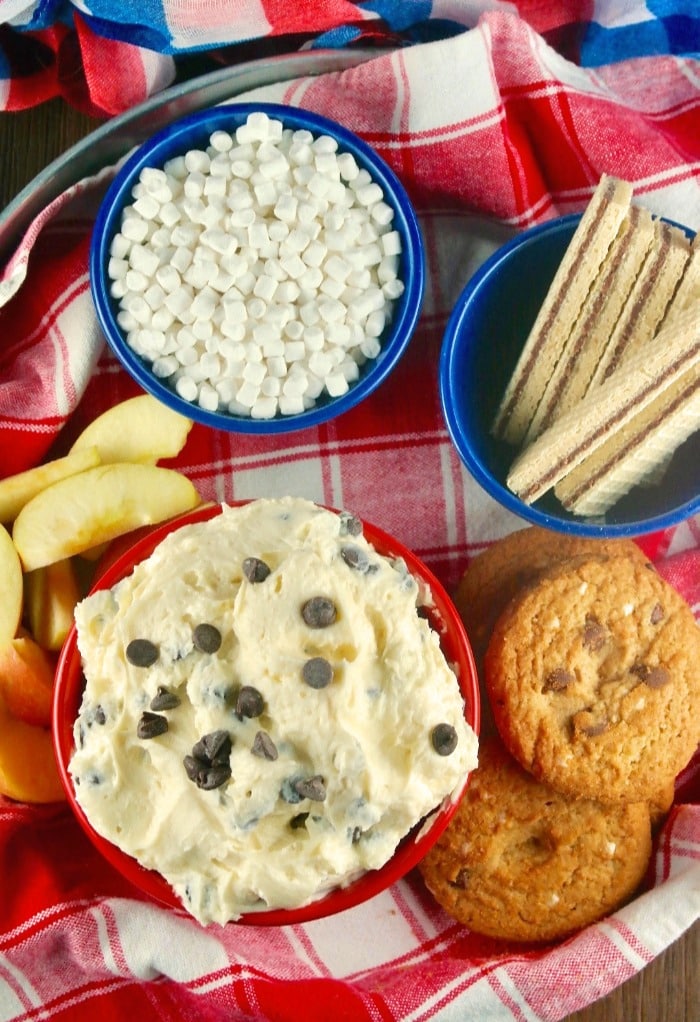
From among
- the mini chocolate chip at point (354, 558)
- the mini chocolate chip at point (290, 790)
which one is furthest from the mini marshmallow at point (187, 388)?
the mini chocolate chip at point (290, 790)

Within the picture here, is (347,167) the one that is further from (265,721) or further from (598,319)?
(265,721)

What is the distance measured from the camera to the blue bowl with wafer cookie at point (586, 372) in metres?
1.53

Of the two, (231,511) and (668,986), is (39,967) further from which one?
(668,986)

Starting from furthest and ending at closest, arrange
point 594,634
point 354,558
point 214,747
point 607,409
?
point 594,634 → point 607,409 → point 354,558 → point 214,747

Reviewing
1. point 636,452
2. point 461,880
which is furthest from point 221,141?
point 461,880

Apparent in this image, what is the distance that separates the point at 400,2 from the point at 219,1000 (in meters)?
1.59

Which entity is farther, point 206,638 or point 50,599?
point 50,599

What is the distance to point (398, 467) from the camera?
6.12 ft

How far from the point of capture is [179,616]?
1313mm

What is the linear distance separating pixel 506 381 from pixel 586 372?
19cm

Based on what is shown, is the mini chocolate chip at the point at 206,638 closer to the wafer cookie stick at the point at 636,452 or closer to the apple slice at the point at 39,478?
the apple slice at the point at 39,478

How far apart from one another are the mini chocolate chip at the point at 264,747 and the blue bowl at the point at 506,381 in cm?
56

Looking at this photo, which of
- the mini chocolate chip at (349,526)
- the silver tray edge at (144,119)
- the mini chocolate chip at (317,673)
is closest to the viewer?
the mini chocolate chip at (317,673)

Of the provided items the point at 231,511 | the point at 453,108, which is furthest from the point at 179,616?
the point at 453,108
